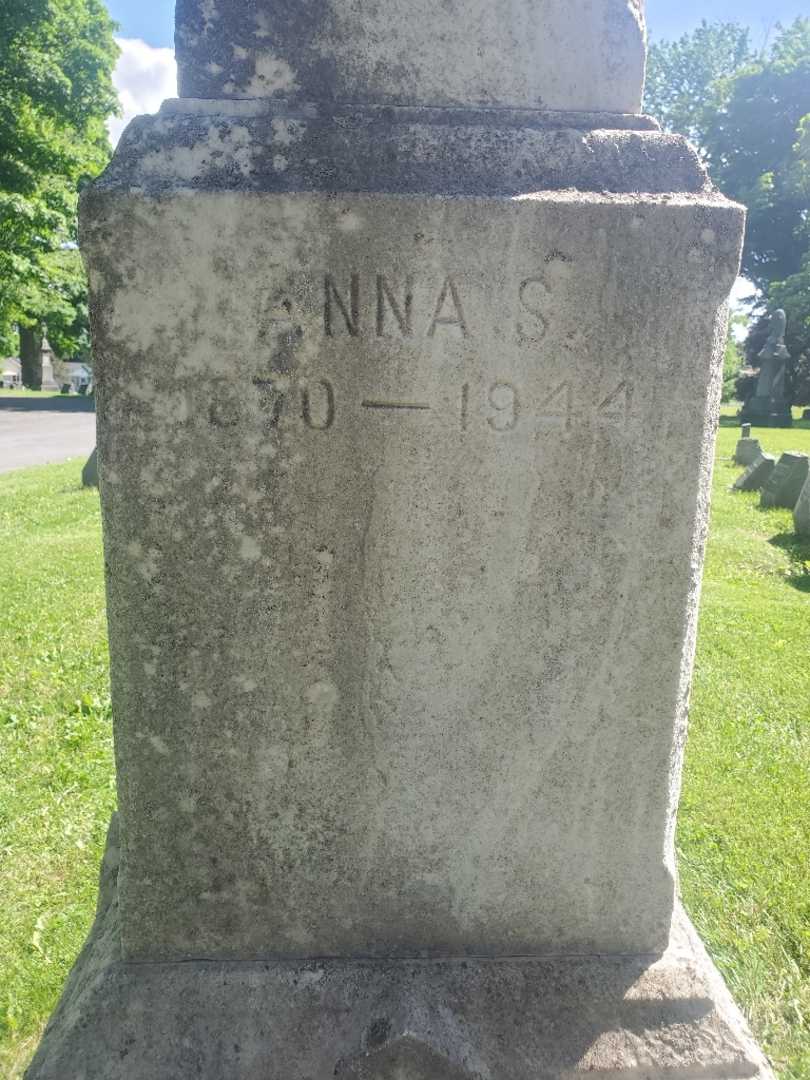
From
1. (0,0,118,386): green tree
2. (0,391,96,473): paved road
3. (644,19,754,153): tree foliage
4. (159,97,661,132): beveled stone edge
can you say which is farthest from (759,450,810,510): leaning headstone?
(644,19,754,153): tree foliage

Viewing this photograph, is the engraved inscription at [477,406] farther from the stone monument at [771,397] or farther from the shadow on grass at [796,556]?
the stone monument at [771,397]

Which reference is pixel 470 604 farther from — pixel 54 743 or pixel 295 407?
pixel 54 743

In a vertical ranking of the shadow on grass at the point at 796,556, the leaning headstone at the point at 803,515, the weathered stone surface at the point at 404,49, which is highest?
the weathered stone surface at the point at 404,49

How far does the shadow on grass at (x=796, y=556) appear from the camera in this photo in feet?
25.0

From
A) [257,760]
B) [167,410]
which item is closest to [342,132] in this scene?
[167,410]

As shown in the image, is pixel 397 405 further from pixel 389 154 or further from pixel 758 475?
pixel 758 475

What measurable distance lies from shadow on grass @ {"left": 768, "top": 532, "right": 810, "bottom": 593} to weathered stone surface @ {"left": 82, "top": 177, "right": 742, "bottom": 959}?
6.36 metres

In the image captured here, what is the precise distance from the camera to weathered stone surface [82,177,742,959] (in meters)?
1.58

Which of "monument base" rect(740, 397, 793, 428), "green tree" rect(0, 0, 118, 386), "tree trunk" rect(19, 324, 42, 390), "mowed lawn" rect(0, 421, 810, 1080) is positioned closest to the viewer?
"mowed lawn" rect(0, 421, 810, 1080)

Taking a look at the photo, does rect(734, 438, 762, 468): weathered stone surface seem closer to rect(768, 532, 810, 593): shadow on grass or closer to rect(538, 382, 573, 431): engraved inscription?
rect(768, 532, 810, 593): shadow on grass

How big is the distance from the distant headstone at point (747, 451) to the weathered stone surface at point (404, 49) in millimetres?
13741

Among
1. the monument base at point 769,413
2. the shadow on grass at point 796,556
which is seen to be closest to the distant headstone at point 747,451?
the shadow on grass at point 796,556

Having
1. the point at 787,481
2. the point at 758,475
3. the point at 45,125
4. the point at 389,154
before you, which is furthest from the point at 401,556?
the point at 45,125

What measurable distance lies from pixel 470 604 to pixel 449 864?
2.03 feet
